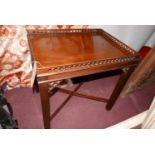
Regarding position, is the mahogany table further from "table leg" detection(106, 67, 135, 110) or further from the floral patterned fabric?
the floral patterned fabric

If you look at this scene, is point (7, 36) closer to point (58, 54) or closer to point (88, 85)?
point (58, 54)

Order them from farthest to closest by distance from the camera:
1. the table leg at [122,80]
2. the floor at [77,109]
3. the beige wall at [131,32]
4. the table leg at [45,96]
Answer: the beige wall at [131,32] < the floor at [77,109] < the table leg at [122,80] < the table leg at [45,96]

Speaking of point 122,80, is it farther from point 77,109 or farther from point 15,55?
point 15,55

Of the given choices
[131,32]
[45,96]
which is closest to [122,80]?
[45,96]

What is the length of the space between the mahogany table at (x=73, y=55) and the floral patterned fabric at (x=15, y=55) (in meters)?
0.15

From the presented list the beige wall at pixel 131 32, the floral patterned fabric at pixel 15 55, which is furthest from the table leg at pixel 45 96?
the beige wall at pixel 131 32

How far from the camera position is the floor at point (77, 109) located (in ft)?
4.39

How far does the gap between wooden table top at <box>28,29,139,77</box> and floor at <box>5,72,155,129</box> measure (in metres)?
0.61

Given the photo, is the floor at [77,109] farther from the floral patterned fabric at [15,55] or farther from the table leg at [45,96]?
the table leg at [45,96]

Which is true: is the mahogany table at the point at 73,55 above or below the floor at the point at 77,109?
above

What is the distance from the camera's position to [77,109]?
1460mm

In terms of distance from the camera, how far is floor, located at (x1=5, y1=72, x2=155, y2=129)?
1.34m
